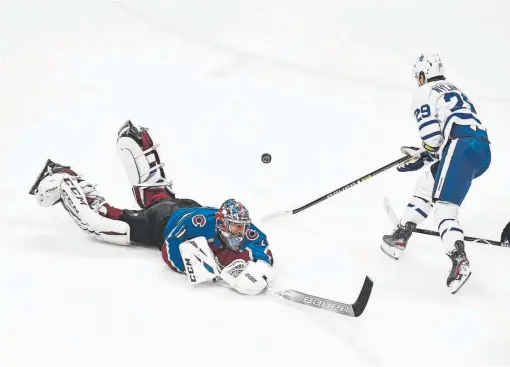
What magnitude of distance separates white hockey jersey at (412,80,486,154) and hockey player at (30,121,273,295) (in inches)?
46.8

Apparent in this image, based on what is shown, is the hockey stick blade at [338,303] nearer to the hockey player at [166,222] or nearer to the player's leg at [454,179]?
the hockey player at [166,222]

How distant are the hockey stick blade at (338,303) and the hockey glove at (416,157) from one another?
1.34m

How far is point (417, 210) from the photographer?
405 centimetres

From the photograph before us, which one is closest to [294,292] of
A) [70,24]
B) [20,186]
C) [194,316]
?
[194,316]

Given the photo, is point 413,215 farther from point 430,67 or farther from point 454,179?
point 430,67

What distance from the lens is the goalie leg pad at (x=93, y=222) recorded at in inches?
141


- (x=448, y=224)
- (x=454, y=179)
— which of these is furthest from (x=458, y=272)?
(x=454, y=179)

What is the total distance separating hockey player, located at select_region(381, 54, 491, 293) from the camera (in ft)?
11.7

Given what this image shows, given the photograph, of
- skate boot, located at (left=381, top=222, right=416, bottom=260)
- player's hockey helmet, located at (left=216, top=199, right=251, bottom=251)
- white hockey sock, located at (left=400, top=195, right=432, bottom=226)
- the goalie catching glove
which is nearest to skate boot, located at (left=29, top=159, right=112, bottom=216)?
player's hockey helmet, located at (left=216, top=199, right=251, bottom=251)

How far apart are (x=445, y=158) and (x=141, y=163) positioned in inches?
71.1

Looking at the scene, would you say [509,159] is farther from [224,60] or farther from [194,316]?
[194,316]

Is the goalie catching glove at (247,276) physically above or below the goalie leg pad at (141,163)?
below

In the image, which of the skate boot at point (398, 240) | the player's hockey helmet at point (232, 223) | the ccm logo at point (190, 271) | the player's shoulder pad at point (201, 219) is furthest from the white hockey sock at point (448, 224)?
the ccm logo at point (190, 271)

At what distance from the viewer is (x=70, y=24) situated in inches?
285
